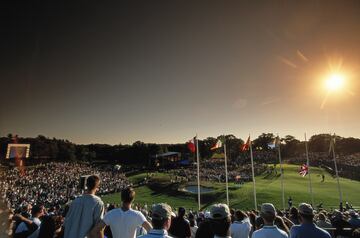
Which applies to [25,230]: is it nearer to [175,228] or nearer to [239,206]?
[175,228]

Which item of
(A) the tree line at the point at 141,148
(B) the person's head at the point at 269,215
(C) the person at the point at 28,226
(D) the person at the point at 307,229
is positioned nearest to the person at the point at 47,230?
(C) the person at the point at 28,226

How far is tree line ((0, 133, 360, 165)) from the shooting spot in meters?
111

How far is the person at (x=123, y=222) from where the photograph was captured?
4.91 meters

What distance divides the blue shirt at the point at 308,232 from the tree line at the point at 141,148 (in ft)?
318

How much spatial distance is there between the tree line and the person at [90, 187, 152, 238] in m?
97.7

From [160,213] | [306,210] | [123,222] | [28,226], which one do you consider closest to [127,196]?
[123,222]

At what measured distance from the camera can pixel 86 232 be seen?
4.93m

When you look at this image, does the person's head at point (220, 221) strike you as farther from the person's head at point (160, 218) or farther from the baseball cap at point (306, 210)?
the baseball cap at point (306, 210)

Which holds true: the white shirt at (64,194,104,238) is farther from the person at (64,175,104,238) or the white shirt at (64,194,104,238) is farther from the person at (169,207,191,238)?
the person at (169,207,191,238)

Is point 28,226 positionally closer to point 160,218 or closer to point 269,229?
point 160,218

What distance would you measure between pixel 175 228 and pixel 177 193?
43391 mm

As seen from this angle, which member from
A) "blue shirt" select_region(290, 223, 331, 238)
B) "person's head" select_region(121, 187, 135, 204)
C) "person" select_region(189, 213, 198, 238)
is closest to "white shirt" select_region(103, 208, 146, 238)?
"person's head" select_region(121, 187, 135, 204)

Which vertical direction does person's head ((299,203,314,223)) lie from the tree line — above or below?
below

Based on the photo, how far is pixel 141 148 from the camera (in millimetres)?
111625
